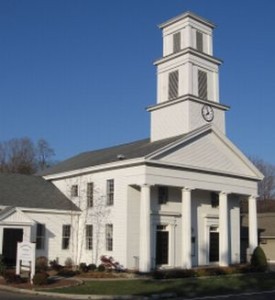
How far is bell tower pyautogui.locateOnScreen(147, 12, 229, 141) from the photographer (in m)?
37.9

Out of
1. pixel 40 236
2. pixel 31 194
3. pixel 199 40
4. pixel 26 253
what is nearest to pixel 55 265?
pixel 40 236

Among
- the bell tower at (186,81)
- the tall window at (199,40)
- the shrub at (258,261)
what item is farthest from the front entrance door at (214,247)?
the tall window at (199,40)

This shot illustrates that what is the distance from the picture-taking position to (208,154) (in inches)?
1460

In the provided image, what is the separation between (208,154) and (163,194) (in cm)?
436

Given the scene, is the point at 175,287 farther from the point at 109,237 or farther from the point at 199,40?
the point at 199,40

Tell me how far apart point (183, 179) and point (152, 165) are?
294 centimetres

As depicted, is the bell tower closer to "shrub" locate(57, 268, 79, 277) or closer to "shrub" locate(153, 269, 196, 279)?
"shrub" locate(153, 269, 196, 279)

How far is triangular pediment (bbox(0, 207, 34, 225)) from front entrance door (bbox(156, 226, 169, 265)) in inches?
335

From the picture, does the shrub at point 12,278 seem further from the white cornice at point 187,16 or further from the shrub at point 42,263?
the white cornice at point 187,16

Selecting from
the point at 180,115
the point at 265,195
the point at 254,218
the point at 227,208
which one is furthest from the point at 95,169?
the point at 265,195

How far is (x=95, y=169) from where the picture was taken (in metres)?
36.4

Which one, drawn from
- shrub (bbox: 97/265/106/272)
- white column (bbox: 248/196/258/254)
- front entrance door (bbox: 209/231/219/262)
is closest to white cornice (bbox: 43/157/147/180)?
shrub (bbox: 97/265/106/272)

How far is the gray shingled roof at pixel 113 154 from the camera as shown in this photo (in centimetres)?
3500

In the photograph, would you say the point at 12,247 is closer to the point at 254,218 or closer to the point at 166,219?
the point at 166,219
